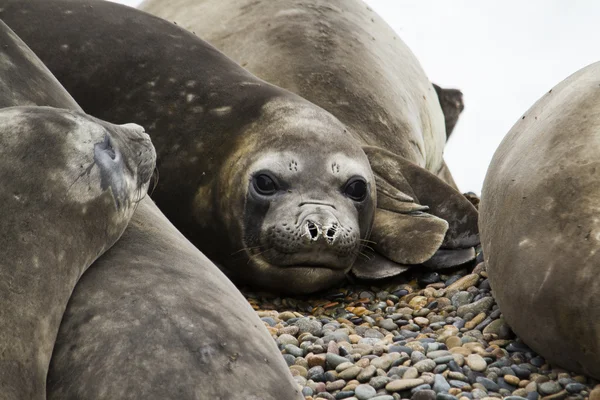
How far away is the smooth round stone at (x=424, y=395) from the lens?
12.4ft

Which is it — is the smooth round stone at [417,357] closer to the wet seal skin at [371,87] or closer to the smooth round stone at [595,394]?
the smooth round stone at [595,394]

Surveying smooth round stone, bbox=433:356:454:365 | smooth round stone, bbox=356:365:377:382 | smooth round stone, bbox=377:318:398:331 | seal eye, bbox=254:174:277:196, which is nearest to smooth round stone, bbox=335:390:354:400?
smooth round stone, bbox=356:365:377:382

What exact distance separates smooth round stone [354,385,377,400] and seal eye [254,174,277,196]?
1.69 meters

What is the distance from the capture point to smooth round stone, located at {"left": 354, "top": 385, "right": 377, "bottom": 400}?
3.83 m

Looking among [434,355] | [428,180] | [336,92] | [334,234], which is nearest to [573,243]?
[434,355]

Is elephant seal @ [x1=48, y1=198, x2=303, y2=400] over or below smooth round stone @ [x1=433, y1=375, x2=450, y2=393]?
over

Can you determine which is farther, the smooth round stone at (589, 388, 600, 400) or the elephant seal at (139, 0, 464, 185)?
the elephant seal at (139, 0, 464, 185)

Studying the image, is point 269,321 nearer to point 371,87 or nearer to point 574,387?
point 574,387

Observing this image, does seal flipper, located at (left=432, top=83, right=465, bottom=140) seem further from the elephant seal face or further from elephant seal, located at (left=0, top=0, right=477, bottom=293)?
the elephant seal face

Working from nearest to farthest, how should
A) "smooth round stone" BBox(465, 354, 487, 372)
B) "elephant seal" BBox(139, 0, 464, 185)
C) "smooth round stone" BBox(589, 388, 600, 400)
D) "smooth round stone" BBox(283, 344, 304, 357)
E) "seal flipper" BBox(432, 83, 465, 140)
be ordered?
"smooth round stone" BBox(589, 388, 600, 400), "smooth round stone" BBox(465, 354, 487, 372), "smooth round stone" BBox(283, 344, 304, 357), "elephant seal" BBox(139, 0, 464, 185), "seal flipper" BBox(432, 83, 465, 140)

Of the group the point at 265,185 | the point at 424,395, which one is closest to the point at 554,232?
the point at 424,395

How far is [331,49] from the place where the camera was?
7.05 m

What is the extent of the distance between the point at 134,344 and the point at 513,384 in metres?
1.87

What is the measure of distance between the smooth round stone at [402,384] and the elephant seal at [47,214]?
4.16ft
